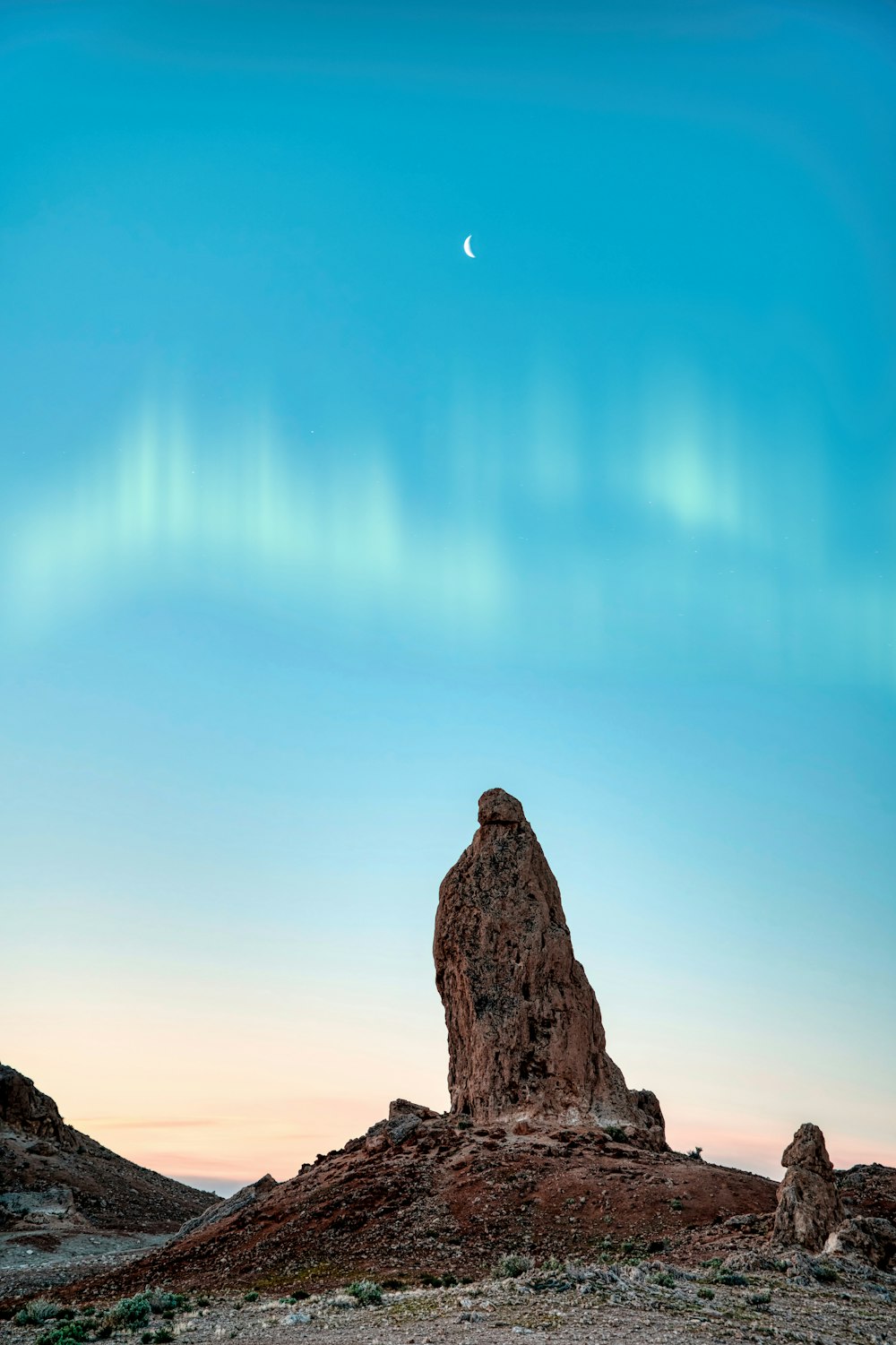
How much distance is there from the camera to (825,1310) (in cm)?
2312

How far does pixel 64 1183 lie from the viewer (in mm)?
72812

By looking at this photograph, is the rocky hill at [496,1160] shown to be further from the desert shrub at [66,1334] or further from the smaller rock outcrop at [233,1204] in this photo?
the desert shrub at [66,1334]

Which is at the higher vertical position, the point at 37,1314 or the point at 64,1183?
the point at 37,1314

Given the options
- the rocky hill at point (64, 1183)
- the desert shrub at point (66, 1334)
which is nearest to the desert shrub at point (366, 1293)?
the desert shrub at point (66, 1334)

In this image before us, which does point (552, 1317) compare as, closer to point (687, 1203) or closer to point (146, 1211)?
point (687, 1203)

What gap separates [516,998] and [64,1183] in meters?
45.7

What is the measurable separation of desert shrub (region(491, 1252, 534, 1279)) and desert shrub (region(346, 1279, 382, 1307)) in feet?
11.2

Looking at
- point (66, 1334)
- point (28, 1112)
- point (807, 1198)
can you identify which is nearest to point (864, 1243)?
point (807, 1198)

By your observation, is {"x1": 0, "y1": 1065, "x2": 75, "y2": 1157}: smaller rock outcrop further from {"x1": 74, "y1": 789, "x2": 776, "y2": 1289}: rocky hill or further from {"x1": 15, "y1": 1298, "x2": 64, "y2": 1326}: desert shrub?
{"x1": 15, "y1": 1298, "x2": 64, "y2": 1326}: desert shrub

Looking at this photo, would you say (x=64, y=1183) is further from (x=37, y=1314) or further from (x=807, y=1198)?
(x=807, y=1198)

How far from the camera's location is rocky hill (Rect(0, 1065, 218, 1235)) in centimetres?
6323

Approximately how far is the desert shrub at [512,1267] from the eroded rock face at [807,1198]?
23.4ft

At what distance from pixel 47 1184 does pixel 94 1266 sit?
3429 centimetres

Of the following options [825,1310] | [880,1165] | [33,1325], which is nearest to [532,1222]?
[825,1310]
